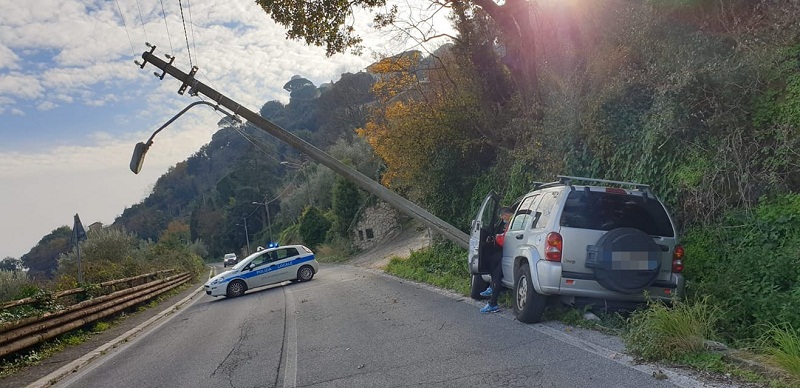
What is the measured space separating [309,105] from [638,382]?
100498mm

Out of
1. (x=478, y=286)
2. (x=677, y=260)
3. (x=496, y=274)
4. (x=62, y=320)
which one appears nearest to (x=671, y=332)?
(x=677, y=260)

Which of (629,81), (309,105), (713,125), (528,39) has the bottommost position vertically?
(713,125)

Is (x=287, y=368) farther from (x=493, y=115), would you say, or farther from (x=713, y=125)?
(x=493, y=115)

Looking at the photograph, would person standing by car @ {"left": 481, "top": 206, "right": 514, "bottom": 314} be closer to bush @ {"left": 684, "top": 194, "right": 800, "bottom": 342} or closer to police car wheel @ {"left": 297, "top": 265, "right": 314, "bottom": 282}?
bush @ {"left": 684, "top": 194, "right": 800, "bottom": 342}

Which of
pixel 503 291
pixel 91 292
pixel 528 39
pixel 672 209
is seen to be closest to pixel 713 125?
pixel 672 209

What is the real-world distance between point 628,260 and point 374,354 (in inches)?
126

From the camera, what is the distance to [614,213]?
24.1 feet

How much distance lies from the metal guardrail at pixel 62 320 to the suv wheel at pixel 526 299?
8.10 metres

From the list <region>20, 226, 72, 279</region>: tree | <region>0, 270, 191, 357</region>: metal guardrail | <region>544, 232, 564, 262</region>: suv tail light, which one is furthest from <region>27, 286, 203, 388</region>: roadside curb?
<region>20, 226, 72, 279</region>: tree

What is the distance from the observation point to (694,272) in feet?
25.4

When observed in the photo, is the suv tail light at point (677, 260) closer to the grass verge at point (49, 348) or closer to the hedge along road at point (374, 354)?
the hedge along road at point (374, 354)

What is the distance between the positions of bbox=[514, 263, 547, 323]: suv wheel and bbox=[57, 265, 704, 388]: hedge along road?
5.7 inches

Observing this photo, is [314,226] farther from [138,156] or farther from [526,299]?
[526,299]

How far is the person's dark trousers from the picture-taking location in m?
9.51
